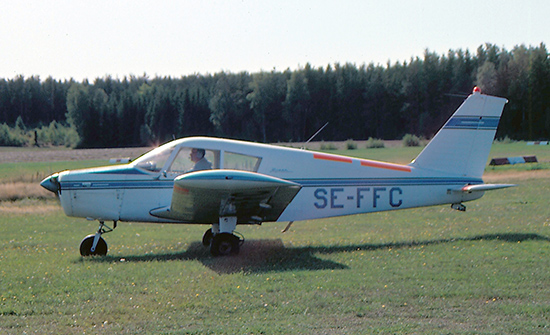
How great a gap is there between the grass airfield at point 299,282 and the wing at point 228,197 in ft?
2.44

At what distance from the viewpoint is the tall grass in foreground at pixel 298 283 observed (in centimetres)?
566

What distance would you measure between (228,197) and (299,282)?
6.88 ft

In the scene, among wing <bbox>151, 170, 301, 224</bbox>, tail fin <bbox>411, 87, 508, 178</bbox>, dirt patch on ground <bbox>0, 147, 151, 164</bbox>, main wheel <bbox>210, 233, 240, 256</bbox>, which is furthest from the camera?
dirt patch on ground <bbox>0, 147, 151, 164</bbox>

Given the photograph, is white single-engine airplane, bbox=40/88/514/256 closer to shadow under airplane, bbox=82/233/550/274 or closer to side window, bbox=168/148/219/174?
side window, bbox=168/148/219/174

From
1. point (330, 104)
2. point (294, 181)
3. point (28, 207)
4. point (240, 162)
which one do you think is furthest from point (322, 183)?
point (330, 104)

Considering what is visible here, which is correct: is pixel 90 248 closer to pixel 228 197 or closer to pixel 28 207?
pixel 228 197

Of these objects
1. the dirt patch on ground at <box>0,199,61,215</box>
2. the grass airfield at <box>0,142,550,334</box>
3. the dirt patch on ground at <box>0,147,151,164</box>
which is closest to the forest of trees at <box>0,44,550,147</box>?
the dirt patch on ground at <box>0,147,151,164</box>

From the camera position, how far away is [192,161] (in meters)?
9.59

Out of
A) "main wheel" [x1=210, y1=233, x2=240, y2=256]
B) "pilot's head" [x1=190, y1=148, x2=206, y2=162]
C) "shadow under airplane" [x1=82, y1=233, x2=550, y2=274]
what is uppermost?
"pilot's head" [x1=190, y1=148, x2=206, y2=162]

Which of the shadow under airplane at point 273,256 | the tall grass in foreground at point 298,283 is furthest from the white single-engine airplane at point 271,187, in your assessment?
the tall grass in foreground at point 298,283

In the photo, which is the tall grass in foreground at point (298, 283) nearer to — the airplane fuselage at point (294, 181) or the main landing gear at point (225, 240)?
the main landing gear at point (225, 240)

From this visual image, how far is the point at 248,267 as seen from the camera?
27.7ft

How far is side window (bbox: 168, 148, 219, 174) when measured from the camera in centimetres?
958

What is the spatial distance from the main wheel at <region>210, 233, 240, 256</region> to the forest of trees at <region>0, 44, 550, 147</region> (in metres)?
49.9
